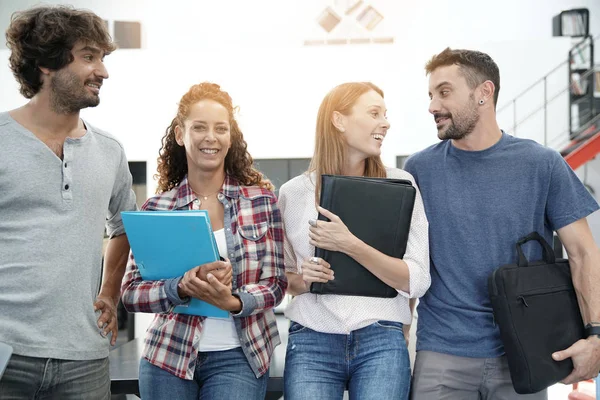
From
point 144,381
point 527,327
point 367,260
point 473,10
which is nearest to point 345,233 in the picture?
point 367,260

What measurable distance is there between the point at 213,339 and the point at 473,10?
7.51 metres

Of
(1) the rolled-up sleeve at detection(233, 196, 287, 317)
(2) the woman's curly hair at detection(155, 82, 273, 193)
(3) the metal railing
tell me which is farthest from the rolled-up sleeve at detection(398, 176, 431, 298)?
(3) the metal railing

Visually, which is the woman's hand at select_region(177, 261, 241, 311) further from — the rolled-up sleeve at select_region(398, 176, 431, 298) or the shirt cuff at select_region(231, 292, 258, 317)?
the rolled-up sleeve at select_region(398, 176, 431, 298)

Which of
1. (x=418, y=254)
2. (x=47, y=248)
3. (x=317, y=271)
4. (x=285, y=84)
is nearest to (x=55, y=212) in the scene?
(x=47, y=248)

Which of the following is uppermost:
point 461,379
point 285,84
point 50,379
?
point 285,84

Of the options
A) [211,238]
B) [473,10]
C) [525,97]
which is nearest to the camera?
[211,238]

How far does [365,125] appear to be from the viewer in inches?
78.0

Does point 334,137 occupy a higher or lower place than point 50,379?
higher

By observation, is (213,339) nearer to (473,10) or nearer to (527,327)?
(527,327)

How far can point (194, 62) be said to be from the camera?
765 cm

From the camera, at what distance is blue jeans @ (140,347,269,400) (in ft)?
5.82

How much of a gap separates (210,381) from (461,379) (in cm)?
76

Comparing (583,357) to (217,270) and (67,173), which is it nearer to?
(217,270)

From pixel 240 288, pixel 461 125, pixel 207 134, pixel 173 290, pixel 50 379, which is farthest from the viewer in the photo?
pixel 461 125
